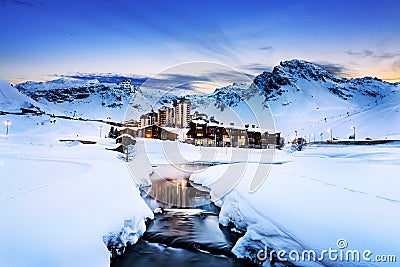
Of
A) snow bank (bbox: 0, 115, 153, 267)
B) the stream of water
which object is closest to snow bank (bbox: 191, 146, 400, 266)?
the stream of water

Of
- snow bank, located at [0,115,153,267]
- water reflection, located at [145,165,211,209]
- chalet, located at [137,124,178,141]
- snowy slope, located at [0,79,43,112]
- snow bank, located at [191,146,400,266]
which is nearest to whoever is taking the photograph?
snow bank, located at [0,115,153,267]

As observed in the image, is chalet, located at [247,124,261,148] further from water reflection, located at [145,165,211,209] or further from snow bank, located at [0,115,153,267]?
snow bank, located at [0,115,153,267]

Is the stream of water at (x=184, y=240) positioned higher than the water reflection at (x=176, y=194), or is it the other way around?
the water reflection at (x=176, y=194)

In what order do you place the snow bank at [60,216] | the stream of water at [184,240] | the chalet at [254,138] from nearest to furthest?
the snow bank at [60,216] < the stream of water at [184,240] < the chalet at [254,138]

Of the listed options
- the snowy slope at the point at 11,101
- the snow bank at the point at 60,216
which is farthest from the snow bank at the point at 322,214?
the snowy slope at the point at 11,101

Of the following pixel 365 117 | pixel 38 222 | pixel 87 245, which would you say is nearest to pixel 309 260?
pixel 87 245

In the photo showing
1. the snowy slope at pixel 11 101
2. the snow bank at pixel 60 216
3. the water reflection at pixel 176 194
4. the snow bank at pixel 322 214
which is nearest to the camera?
the snow bank at pixel 60 216

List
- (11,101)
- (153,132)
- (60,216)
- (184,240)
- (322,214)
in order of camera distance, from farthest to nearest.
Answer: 1. (11,101)
2. (153,132)
3. (184,240)
4. (322,214)
5. (60,216)

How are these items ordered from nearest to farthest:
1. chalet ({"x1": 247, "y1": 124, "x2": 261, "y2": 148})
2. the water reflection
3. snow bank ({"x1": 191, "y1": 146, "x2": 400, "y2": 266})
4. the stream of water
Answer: snow bank ({"x1": 191, "y1": 146, "x2": 400, "y2": 266})
the stream of water
the water reflection
chalet ({"x1": 247, "y1": 124, "x2": 261, "y2": 148})

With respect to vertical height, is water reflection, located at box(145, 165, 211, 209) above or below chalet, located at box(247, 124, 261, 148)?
below

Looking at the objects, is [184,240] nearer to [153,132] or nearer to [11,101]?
[153,132]

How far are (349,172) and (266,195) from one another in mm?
6352

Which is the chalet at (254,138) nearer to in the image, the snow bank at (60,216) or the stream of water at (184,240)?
the stream of water at (184,240)

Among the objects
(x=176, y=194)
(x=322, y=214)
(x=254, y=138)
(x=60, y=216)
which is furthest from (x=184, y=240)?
(x=254, y=138)
